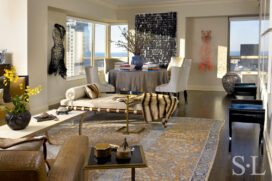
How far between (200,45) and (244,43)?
1337 mm

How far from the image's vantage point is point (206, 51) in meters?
9.95

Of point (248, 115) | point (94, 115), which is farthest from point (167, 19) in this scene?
point (248, 115)

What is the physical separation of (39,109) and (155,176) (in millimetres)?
4006

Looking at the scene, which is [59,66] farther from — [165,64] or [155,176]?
[155,176]

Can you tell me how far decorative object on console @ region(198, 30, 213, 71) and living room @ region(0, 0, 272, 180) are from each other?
0.10 feet

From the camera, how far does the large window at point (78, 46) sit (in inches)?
336

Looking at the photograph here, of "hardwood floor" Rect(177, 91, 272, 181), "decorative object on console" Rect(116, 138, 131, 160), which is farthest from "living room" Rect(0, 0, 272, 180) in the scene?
"decorative object on console" Rect(116, 138, 131, 160)

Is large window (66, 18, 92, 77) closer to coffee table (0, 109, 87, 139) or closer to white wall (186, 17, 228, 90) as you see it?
white wall (186, 17, 228, 90)

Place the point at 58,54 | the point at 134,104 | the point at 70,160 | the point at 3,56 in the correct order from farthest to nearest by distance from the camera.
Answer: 1. the point at 58,54
2. the point at 3,56
3. the point at 134,104
4. the point at 70,160

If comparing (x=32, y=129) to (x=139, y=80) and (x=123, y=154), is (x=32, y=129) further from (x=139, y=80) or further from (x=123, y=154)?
(x=139, y=80)

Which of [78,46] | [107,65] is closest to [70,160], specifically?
[107,65]

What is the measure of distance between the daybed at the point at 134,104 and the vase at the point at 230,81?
4.49 meters

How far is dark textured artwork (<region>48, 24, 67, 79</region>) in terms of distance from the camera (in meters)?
7.32

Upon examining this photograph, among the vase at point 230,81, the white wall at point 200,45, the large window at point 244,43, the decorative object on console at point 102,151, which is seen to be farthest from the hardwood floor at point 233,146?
the large window at point 244,43
